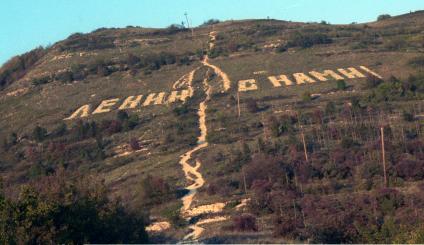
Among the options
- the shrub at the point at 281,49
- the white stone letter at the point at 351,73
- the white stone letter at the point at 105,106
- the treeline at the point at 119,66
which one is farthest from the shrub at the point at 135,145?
the shrub at the point at 281,49

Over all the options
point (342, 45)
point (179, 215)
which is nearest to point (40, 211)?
point (179, 215)

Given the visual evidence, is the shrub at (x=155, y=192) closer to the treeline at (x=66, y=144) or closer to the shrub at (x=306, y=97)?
the treeline at (x=66, y=144)

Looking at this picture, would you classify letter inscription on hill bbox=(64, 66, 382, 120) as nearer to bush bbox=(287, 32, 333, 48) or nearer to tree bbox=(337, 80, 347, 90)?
tree bbox=(337, 80, 347, 90)

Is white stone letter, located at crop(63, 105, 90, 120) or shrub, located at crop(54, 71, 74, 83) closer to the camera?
white stone letter, located at crop(63, 105, 90, 120)

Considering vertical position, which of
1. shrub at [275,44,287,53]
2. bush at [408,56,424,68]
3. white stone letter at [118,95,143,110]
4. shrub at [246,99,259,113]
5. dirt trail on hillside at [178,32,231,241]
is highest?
shrub at [275,44,287,53]

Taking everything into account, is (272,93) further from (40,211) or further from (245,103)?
(40,211)

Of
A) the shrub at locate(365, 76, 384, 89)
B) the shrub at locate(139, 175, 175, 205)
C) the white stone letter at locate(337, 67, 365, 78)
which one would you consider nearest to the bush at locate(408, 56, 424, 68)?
the white stone letter at locate(337, 67, 365, 78)
